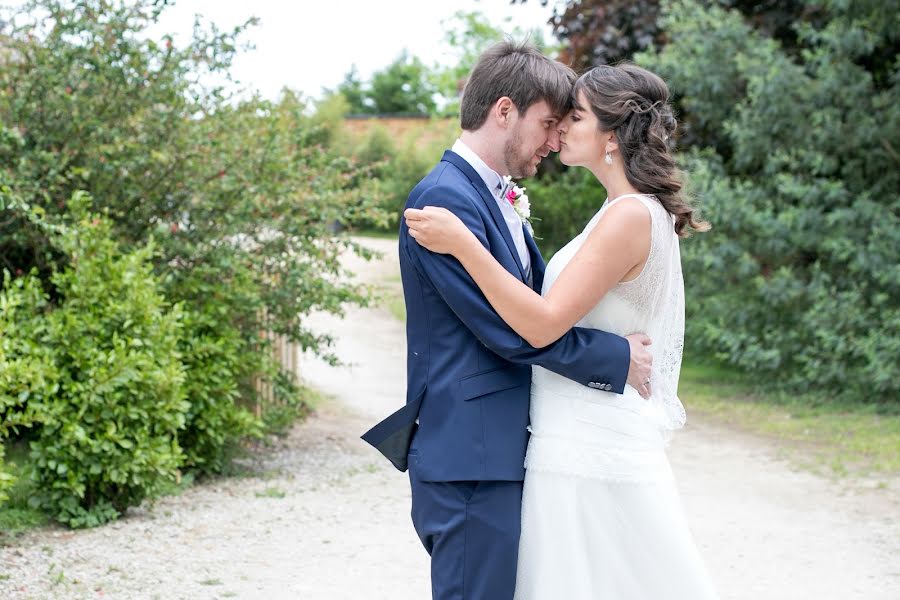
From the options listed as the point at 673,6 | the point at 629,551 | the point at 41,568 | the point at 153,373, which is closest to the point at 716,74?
the point at 673,6

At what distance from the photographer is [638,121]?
294cm

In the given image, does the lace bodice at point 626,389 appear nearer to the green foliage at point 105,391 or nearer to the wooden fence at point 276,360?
the green foliage at point 105,391

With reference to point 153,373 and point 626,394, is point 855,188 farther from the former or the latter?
point 626,394

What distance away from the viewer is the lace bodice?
2.88m

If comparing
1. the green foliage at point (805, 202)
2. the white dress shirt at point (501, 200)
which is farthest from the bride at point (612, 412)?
the green foliage at point (805, 202)

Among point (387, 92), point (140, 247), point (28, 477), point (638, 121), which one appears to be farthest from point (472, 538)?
point (387, 92)

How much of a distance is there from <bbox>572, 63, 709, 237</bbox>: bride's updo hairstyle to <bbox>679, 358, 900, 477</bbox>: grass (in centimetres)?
568

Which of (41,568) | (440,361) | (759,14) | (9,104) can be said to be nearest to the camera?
(440,361)

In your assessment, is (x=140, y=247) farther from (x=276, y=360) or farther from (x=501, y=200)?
(x=501, y=200)

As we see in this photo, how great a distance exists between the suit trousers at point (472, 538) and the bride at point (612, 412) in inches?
3.7

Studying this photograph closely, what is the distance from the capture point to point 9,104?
7.02 m

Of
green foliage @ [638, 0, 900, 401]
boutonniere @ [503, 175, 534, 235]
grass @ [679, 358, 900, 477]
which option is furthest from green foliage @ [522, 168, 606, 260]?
boutonniere @ [503, 175, 534, 235]

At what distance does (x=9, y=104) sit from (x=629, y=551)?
5.63 m

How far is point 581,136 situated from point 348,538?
3784mm
